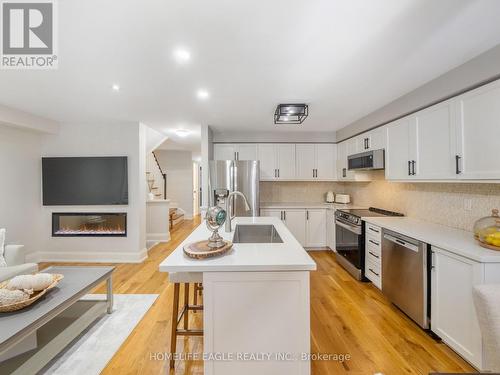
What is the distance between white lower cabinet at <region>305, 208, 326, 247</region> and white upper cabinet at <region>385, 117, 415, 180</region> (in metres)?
1.65

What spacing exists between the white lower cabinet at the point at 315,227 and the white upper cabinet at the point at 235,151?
1.64 meters

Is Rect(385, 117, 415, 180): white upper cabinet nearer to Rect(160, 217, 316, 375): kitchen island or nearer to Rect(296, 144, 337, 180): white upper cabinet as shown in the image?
Rect(296, 144, 337, 180): white upper cabinet

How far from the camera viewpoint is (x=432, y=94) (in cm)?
234

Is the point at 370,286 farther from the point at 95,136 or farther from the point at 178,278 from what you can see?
the point at 95,136

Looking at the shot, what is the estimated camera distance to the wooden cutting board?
59.4 inches

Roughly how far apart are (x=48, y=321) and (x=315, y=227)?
399 cm

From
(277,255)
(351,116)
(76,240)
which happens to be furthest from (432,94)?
(76,240)

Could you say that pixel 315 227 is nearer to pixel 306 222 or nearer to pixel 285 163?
pixel 306 222

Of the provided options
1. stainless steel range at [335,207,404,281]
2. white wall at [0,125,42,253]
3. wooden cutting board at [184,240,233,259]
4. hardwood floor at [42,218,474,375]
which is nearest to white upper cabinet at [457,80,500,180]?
stainless steel range at [335,207,404,281]

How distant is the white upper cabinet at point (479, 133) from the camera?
176cm

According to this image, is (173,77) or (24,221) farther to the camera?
(24,221)

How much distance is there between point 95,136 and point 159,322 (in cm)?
342

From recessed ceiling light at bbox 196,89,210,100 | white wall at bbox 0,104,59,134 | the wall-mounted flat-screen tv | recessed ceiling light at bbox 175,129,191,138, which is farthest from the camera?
recessed ceiling light at bbox 175,129,191,138

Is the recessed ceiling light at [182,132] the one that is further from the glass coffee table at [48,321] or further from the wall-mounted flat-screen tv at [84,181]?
the glass coffee table at [48,321]
